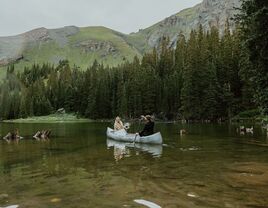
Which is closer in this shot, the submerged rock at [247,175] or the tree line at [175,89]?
the submerged rock at [247,175]

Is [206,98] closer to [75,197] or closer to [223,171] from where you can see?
[223,171]

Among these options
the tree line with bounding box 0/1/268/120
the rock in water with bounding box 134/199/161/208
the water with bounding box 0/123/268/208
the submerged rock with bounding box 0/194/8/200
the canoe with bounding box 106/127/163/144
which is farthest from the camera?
the tree line with bounding box 0/1/268/120

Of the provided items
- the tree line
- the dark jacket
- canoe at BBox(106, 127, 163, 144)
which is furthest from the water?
the tree line

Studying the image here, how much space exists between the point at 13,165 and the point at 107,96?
13005cm

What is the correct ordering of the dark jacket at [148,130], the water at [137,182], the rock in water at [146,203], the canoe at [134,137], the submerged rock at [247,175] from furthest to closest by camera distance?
the dark jacket at [148,130] → the canoe at [134,137] → the submerged rock at [247,175] → the water at [137,182] → the rock in water at [146,203]

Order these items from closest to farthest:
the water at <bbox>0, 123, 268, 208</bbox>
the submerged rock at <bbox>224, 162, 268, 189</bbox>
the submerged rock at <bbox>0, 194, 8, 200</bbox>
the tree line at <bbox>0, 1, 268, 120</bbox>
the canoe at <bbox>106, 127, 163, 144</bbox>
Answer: the water at <bbox>0, 123, 268, 208</bbox>
the submerged rock at <bbox>0, 194, 8, 200</bbox>
the submerged rock at <bbox>224, 162, 268, 189</bbox>
the canoe at <bbox>106, 127, 163, 144</bbox>
the tree line at <bbox>0, 1, 268, 120</bbox>

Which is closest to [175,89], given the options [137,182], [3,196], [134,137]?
[134,137]

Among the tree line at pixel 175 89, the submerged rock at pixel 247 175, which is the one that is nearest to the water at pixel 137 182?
the submerged rock at pixel 247 175

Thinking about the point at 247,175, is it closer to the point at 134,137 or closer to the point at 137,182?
the point at 137,182

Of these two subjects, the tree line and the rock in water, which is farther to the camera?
the tree line

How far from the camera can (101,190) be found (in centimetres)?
1565

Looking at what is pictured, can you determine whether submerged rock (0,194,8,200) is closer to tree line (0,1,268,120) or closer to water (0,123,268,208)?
water (0,123,268,208)

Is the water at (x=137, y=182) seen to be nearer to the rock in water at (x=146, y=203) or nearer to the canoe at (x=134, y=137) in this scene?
the rock in water at (x=146, y=203)

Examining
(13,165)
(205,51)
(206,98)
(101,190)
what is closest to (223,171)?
(101,190)
